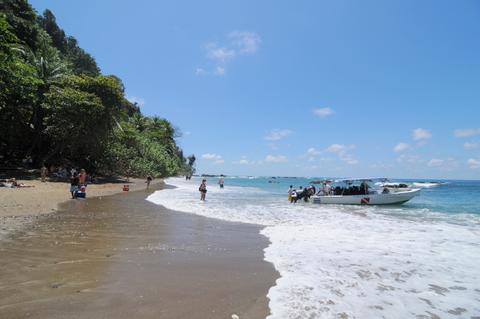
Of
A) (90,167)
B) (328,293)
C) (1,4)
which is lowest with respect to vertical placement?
(328,293)

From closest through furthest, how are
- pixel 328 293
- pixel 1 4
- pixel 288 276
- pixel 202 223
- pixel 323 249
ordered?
pixel 328 293, pixel 288 276, pixel 323 249, pixel 202 223, pixel 1 4

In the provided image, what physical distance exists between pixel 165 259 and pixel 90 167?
34019 millimetres


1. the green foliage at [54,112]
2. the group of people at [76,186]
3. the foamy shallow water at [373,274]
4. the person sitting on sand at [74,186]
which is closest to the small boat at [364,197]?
the foamy shallow water at [373,274]

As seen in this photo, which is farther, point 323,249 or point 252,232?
point 252,232

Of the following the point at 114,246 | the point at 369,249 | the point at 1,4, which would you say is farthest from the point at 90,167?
the point at 369,249

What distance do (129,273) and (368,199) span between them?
2128cm

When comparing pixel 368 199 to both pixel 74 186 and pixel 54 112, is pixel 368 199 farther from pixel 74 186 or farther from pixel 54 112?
pixel 54 112

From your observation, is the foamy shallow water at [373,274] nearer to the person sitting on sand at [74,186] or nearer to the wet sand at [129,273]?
the wet sand at [129,273]

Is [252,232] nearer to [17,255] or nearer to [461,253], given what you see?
[461,253]

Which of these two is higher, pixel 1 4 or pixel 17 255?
pixel 1 4

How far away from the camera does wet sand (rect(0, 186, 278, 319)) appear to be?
4.20 m

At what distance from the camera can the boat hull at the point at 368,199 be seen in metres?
23.8

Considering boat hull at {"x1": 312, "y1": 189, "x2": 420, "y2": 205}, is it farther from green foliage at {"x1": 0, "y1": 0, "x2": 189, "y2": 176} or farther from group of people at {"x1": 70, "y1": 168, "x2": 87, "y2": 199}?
green foliage at {"x1": 0, "y1": 0, "x2": 189, "y2": 176}

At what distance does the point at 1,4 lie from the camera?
35.5 m
